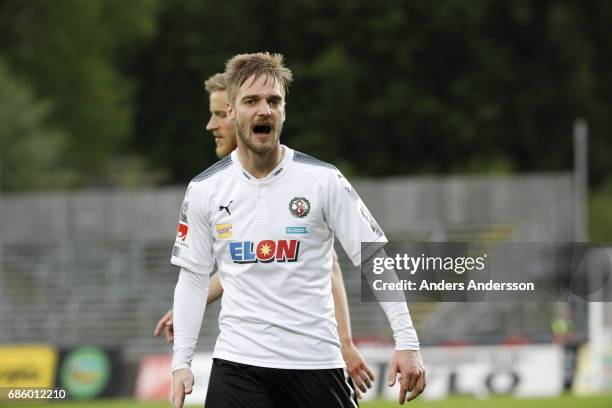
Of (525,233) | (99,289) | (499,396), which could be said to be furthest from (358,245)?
(525,233)

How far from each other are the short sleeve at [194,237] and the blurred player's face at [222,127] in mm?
1587

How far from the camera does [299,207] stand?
5.94 m

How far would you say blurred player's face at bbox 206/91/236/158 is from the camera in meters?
7.74

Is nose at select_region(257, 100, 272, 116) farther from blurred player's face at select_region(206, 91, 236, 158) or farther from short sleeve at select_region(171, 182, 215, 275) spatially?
blurred player's face at select_region(206, 91, 236, 158)

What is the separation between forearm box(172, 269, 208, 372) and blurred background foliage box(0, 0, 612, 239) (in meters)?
43.9

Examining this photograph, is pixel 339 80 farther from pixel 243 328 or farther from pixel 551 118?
pixel 243 328

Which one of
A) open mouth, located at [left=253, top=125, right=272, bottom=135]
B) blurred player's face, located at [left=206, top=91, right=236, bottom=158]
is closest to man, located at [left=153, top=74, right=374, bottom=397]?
blurred player's face, located at [left=206, top=91, right=236, bottom=158]

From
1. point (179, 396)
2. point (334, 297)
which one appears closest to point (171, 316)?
point (334, 297)

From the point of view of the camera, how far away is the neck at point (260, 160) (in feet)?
19.6

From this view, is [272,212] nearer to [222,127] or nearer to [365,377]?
[365,377]

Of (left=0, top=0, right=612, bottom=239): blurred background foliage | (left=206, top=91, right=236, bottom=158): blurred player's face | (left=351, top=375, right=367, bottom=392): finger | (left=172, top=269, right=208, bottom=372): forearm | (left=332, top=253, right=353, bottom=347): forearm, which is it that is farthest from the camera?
(left=0, top=0, right=612, bottom=239): blurred background foliage

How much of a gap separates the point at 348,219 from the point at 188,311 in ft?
2.77

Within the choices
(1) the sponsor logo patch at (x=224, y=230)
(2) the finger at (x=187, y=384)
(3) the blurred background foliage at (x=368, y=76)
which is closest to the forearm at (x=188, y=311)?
A: (2) the finger at (x=187, y=384)

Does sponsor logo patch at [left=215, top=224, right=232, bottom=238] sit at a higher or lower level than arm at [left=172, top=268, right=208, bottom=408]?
higher
